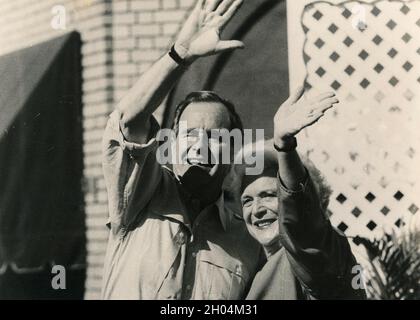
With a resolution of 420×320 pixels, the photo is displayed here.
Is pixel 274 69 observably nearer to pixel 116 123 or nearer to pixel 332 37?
pixel 332 37

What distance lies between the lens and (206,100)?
4.49 meters

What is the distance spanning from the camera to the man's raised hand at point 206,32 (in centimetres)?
435

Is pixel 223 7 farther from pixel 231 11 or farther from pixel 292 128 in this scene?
pixel 292 128

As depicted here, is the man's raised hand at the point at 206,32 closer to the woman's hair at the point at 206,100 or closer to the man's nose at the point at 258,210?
the woman's hair at the point at 206,100

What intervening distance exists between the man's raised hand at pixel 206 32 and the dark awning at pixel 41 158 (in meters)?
0.82

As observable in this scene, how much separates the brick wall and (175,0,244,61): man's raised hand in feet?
0.61

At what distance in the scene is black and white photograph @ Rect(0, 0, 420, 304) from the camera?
14.2 ft

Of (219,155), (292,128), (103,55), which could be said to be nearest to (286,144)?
(292,128)

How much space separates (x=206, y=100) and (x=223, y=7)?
606mm

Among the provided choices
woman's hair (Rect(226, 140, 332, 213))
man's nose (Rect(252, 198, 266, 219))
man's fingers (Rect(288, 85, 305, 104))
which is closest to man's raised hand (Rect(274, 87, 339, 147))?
man's fingers (Rect(288, 85, 305, 104))

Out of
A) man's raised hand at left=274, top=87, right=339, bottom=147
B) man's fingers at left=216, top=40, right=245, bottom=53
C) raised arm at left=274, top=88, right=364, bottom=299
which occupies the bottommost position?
raised arm at left=274, top=88, right=364, bottom=299

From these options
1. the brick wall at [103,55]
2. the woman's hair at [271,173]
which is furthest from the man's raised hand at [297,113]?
the brick wall at [103,55]

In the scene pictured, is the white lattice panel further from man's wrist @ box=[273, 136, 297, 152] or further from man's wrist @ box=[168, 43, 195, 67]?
man's wrist @ box=[168, 43, 195, 67]
